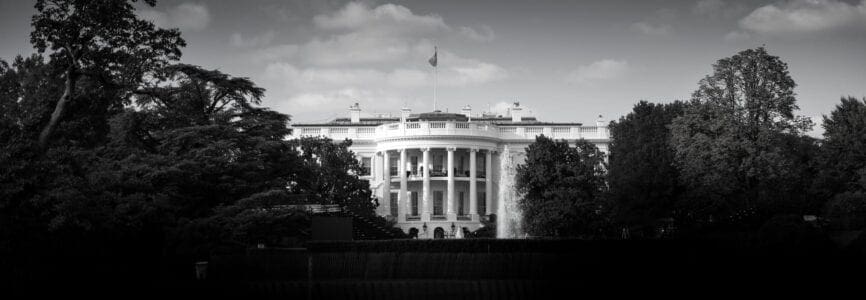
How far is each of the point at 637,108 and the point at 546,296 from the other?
40013 millimetres

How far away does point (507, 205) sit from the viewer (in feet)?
249

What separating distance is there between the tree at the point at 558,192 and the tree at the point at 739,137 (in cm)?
667

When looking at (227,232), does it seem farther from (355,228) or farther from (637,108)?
(637,108)

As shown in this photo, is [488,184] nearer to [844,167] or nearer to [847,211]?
[844,167]

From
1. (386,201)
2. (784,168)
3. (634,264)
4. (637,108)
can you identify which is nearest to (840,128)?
(784,168)

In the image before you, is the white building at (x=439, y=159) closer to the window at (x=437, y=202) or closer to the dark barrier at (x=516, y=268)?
the window at (x=437, y=202)

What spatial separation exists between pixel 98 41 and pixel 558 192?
99.9 feet

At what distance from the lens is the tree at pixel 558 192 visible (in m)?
58.7

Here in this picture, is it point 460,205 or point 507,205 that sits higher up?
point 460,205

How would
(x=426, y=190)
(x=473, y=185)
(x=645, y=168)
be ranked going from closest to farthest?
1. (x=645, y=168)
2. (x=426, y=190)
3. (x=473, y=185)

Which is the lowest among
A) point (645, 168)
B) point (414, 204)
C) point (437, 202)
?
point (414, 204)

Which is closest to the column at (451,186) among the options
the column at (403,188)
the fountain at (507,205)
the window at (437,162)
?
the window at (437,162)

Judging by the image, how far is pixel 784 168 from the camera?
5009cm

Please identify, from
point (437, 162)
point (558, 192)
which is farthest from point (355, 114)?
point (558, 192)
